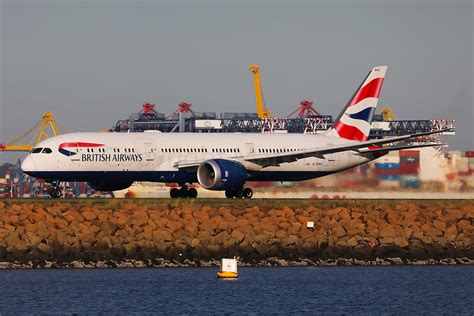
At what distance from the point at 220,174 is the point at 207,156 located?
3440 millimetres

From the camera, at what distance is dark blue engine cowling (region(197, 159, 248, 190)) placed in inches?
2591

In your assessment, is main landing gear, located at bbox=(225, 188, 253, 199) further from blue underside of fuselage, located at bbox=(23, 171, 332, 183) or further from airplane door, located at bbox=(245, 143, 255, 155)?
airplane door, located at bbox=(245, 143, 255, 155)

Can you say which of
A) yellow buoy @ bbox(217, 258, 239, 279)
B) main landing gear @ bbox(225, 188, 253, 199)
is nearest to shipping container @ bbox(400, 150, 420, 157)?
main landing gear @ bbox(225, 188, 253, 199)

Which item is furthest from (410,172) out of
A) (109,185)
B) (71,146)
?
(71,146)

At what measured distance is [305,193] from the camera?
74.1m

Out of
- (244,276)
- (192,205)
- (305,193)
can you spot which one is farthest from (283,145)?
(244,276)

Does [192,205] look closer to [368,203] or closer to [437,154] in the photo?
[368,203]

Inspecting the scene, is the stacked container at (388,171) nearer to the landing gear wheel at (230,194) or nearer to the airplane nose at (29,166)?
the landing gear wheel at (230,194)

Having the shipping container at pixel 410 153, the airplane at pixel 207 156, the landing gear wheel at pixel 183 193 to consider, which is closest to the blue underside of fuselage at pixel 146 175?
the airplane at pixel 207 156

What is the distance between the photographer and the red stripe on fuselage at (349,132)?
76438 millimetres

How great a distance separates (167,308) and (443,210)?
78.2 feet

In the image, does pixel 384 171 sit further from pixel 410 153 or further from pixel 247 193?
pixel 247 193

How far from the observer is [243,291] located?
4556cm

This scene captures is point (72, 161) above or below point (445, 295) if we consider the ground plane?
above
